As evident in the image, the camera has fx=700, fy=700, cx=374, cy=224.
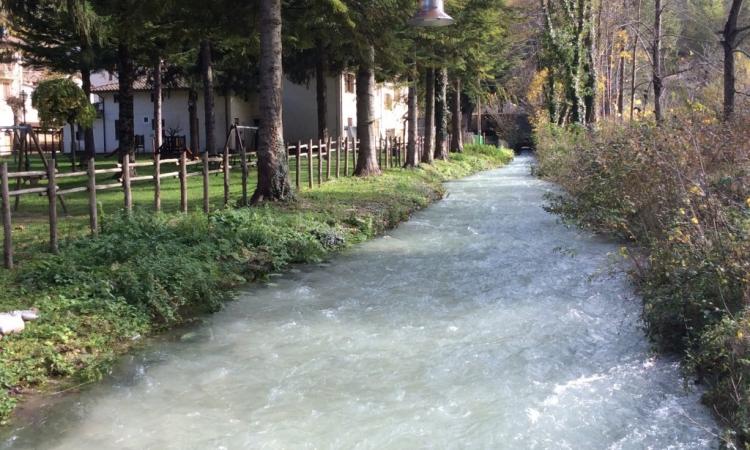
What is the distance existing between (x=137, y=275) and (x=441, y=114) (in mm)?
26335

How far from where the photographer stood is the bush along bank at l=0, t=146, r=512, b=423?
7000 millimetres

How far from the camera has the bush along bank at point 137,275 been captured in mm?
7000

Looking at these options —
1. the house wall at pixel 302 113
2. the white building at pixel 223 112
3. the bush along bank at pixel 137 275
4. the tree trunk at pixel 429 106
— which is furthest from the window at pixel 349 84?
the bush along bank at pixel 137 275

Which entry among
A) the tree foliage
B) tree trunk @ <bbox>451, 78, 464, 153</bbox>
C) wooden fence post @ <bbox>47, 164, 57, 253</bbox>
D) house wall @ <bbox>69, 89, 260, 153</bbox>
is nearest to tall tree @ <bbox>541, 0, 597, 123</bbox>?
tree trunk @ <bbox>451, 78, 464, 153</bbox>

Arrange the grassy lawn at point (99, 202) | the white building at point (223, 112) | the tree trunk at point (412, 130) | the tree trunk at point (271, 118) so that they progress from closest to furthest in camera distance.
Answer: the grassy lawn at point (99, 202) < the tree trunk at point (271, 118) < the tree trunk at point (412, 130) < the white building at point (223, 112)

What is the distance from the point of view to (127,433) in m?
5.75

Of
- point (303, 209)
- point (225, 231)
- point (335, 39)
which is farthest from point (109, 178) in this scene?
point (225, 231)

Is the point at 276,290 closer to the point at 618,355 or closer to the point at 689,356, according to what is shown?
the point at 618,355

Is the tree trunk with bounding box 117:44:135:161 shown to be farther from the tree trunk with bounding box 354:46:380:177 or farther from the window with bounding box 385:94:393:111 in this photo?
the window with bounding box 385:94:393:111

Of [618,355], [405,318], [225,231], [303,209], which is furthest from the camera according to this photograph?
[303,209]

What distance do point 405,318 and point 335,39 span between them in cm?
1186

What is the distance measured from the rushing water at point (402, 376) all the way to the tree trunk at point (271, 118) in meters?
4.15

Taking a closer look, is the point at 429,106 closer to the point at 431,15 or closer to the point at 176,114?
the point at 431,15

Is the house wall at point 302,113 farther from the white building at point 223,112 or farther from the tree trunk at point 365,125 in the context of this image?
the tree trunk at point 365,125
